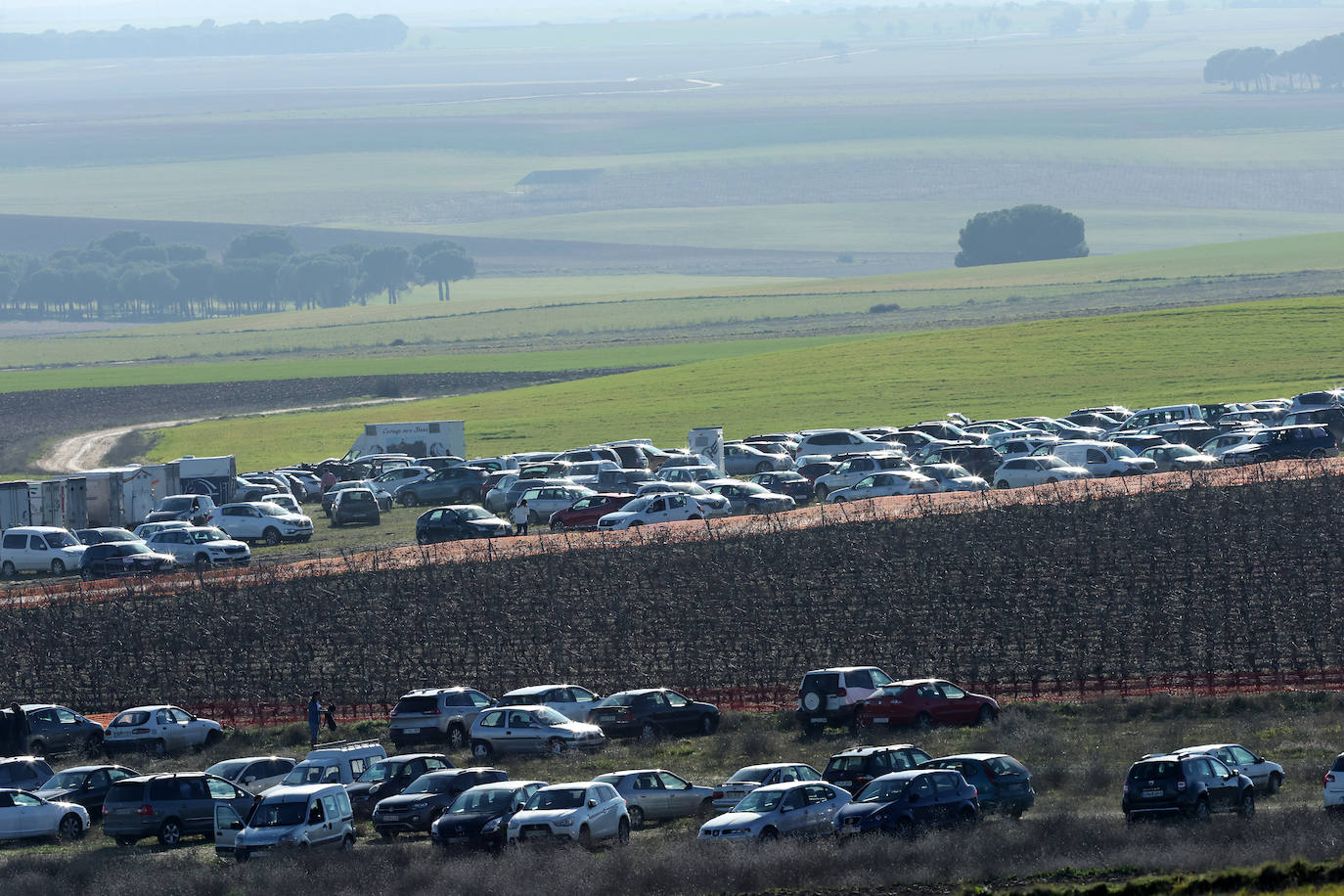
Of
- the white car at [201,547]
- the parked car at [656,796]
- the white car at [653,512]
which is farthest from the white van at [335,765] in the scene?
the white car at [201,547]

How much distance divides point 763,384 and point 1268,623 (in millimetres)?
64666

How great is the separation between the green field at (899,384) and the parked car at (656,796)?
53.7m

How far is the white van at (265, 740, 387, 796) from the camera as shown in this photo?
31.9 metres

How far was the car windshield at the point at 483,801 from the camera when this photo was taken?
93.5ft

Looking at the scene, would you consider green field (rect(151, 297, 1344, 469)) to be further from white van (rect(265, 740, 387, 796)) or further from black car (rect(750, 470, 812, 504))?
white van (rect(265, 740, 387, 796))

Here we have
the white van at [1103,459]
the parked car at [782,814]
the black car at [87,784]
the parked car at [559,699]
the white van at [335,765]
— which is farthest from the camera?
the white van at [1103,459]

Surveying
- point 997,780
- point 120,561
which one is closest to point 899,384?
point 120,561

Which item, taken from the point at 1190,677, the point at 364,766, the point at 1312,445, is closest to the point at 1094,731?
the point at 1190,677

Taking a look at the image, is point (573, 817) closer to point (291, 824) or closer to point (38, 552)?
point (291, 824)

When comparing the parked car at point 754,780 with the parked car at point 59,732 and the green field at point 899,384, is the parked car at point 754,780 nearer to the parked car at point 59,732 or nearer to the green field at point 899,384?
the parked car at point 59,732

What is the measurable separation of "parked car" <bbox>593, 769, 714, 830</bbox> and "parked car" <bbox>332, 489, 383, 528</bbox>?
1365 inches

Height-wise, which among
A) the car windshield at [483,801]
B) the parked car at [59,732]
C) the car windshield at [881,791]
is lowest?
the parked car at [59,732]

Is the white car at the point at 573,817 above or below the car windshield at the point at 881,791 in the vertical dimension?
below

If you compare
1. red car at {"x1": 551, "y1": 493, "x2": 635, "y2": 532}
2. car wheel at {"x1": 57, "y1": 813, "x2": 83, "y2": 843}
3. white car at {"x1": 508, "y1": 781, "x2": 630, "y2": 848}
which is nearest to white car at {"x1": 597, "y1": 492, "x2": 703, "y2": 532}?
red car at {"x1": 551, "y1": 493, "x2": 635, "y2": 532}
